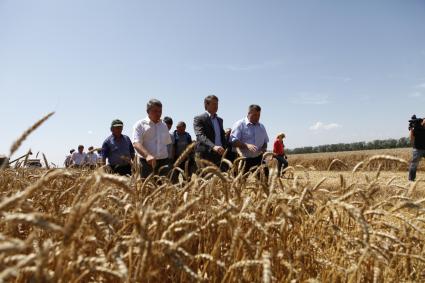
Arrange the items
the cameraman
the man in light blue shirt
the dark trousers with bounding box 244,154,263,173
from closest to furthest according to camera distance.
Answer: the dark trousers with bounding box 244,154,263,173 < the man in light blue shirt < the cameraman

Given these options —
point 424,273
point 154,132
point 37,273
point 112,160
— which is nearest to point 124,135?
point 112,160

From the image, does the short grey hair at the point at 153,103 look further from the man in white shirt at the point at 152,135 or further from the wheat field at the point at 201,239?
the wheat field at the point at 201,239

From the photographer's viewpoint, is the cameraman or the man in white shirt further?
the cameraman

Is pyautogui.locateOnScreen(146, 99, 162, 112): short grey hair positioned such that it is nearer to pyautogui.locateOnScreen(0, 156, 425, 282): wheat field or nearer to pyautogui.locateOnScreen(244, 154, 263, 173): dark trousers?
pyautogui.locateOnScreen(244, 154, 263, 173): dark trousers

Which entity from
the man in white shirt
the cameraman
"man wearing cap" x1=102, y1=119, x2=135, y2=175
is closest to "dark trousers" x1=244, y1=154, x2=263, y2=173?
the man in white shirt

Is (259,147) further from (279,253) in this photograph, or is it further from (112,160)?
(279,253)

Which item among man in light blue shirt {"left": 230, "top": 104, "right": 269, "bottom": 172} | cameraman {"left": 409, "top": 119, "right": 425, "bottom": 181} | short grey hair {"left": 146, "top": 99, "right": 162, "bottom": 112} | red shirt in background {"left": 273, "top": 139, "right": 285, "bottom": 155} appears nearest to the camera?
short grey hair {"left": 146, "top": 99, "right": 162, "bottom": 112}

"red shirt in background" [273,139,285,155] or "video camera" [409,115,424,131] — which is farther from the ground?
"video camera" [409,115,424,131]

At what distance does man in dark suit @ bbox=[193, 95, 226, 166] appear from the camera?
5.59 m

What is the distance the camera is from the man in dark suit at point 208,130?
18.3 ft

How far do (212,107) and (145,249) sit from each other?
483 centimetres

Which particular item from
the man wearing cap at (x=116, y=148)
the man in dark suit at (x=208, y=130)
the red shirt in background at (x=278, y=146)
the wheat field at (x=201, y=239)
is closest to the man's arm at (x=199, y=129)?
the man in dark suit at (x=208, y=130)

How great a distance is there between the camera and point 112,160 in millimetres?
6301

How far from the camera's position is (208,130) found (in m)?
5.75
